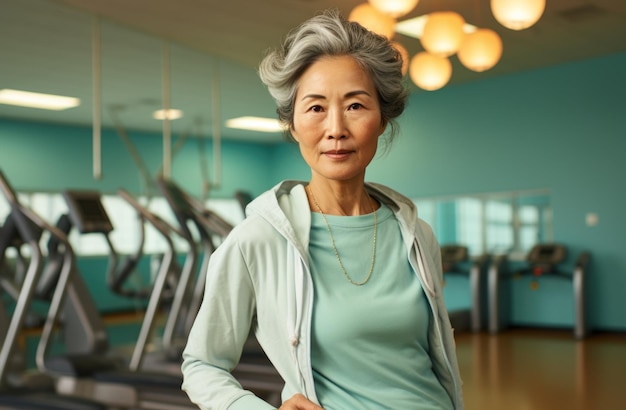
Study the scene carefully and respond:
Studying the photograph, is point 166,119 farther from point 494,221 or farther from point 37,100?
point 494,221

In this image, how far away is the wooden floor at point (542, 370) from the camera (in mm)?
4363

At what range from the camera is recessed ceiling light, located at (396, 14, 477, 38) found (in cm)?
587

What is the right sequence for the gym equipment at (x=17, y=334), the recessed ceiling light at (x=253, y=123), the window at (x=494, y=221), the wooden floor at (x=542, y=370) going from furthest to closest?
the recessed ceiling light at (x=253, y=123) < the window at (x=494, y=221) < the wooden floor at (x=542, y=370) < the gym equipment at (x=17, y=334)

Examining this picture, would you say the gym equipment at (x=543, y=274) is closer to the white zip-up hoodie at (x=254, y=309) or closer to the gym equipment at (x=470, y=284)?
the gym equipment at (x=470, y=284)

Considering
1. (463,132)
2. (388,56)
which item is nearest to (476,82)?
(463,132)

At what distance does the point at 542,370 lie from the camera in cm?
541

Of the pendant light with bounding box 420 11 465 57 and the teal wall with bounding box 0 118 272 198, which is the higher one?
the pendant light with bounding box 420 11 465 57

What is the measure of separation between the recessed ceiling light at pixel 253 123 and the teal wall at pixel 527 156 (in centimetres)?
144

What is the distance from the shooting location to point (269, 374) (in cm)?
404

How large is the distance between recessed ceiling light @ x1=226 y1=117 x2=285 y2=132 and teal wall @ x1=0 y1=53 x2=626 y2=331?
144 cm

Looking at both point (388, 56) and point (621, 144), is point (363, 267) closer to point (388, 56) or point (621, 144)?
point (388, 56)

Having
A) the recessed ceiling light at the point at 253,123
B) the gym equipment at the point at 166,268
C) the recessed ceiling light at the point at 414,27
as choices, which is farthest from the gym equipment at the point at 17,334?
the recessed ceiling light at the point at 253,123

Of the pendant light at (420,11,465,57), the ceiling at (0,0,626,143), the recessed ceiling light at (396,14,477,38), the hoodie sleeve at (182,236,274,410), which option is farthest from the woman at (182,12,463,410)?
the recessed ceiling light at (396,14,477,38)

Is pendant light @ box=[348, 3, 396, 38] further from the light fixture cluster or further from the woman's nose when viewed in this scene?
the woman's nose
